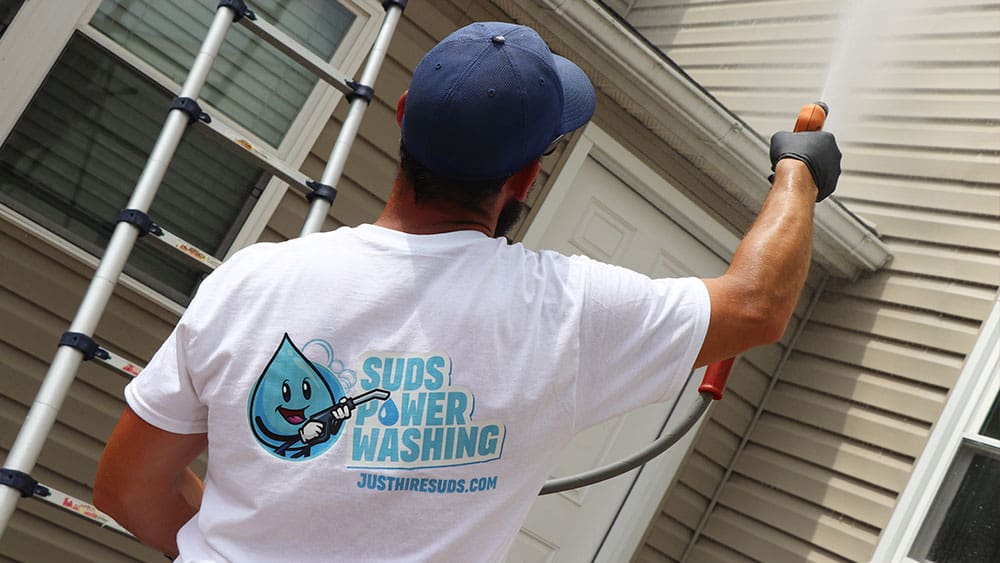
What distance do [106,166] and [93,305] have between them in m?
1.28

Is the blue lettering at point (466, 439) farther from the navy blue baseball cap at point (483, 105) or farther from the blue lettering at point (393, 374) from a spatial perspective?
the navy blue baseball cap at point (483, 105)

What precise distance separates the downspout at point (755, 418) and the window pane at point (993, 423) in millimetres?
1205

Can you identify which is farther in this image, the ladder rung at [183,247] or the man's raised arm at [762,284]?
the ladder rung at [183,247]

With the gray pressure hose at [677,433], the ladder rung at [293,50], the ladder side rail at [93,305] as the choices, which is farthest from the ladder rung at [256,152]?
the gray pressure hose at [677,433]

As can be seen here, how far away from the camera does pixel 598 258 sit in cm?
522

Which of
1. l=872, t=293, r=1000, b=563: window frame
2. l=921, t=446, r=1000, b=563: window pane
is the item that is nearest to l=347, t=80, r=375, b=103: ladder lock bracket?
l=872, t=293, r=1000, b=563: window frame

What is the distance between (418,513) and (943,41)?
18.6ft

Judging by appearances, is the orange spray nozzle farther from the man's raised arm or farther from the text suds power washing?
the text suds power washing

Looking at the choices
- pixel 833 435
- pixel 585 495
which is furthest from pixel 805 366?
pixel 585 495

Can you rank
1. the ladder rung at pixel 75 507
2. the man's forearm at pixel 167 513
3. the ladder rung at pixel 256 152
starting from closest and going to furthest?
the man's forearm at pixel 167 513, the ladder rung at pixel 75 507, the ladder rung at pixel 256 152

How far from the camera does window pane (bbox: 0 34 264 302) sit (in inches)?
147

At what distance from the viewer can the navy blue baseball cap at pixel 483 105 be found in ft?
4.26

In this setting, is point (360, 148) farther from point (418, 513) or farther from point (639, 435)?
point (418, 513)

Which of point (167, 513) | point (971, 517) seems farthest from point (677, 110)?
point (167, 513)
